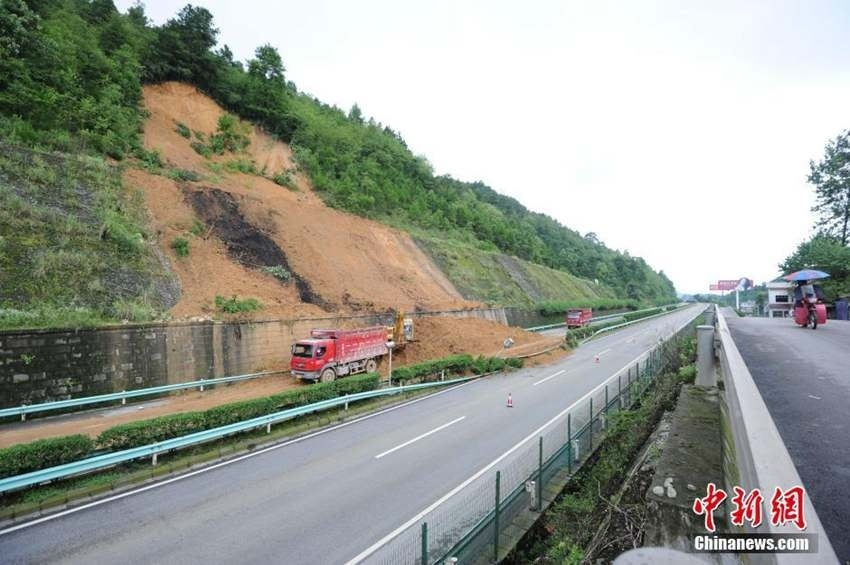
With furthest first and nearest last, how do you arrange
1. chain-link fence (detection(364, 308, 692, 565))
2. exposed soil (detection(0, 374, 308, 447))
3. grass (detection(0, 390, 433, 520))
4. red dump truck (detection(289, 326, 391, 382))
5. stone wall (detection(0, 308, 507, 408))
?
1. red dump truck (detection(289, 326, 391, 382))
2. stone wall (detection(0, 308, 507, 408))
3. exposed soil (detection(0, 374, 308, 447))
4. grass (detection(0, 390, 433, 520))
5. chain-link fence (detection(364, 308, 692, 565))

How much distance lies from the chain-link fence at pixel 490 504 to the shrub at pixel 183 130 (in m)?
38.2

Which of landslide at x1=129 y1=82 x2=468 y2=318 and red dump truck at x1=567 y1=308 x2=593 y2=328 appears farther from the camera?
red dump truck at x1=567 y1=308 x2=593 y2=328

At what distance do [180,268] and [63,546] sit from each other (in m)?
17.0

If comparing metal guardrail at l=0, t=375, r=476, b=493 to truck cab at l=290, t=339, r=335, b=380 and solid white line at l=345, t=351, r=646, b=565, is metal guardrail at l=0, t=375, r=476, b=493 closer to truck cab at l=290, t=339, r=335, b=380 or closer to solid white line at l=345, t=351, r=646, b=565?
truck cab at l=290, t=339, r=335, b=380

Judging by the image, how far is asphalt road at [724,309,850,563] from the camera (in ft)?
9.99

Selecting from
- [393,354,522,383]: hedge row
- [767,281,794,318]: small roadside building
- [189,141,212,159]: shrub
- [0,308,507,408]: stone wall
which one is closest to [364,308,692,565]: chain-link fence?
[393,354,522,383]: hedge row

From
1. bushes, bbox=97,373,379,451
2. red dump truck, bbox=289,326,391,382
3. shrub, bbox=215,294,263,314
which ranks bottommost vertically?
bushes, bbox=97,373,379,451

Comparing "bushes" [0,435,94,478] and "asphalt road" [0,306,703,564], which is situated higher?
"bushes" [0,435,94,478]

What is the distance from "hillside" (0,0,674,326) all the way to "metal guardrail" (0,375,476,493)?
8796 millimetres

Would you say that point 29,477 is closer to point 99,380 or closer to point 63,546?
point 63,546

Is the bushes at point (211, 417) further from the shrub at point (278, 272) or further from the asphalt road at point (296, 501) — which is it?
the shrub at point (278, 272)

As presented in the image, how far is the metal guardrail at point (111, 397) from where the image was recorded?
1255cm

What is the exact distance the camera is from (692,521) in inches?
150

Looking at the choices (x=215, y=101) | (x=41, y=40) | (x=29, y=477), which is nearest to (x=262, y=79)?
(x=215, y=101)
